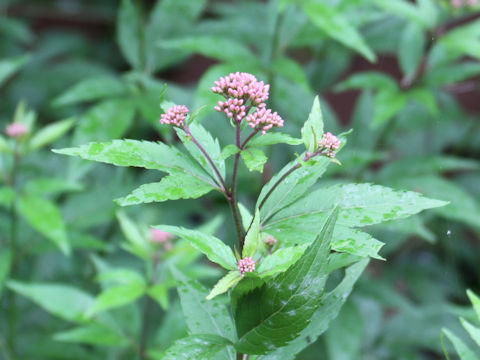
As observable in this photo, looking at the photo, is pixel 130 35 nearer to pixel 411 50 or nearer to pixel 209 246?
pixel 411 50

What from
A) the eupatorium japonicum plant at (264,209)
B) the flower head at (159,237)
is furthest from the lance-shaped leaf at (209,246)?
the flower head at (159,237)

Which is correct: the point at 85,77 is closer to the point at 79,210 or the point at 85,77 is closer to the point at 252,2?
the point at 252,2

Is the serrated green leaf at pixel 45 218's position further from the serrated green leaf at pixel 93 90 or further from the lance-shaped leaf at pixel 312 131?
the lance-shaped leaf at pixel 312 131

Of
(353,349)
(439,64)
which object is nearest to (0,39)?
(439,64)

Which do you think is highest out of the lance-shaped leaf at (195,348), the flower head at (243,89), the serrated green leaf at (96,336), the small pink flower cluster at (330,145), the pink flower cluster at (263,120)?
the flower head at (243,89)

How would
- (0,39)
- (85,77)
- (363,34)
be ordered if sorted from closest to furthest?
(363,34)
(85,77)
(0,39)

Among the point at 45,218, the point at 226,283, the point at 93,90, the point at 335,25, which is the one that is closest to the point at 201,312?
the point at 226,283
